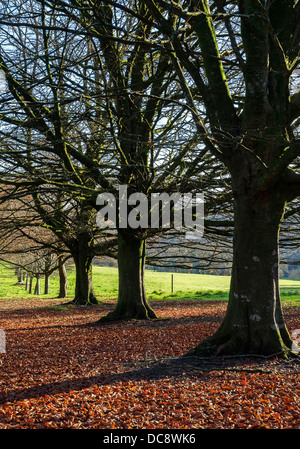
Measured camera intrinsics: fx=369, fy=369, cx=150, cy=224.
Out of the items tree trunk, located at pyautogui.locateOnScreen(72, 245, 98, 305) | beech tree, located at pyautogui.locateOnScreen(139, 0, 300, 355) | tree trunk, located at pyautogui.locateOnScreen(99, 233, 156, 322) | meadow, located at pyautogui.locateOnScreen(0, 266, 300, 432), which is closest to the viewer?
meadow, located at pyautogui.locateOnScreen(0, 266, 300, 432)

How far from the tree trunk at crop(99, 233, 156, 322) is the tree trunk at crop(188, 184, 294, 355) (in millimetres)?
5488

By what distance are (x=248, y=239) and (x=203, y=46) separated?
11.2ft

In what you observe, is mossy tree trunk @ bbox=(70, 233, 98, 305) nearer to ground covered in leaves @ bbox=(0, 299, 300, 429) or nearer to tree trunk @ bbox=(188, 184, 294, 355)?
ground covered in leaves @ bbox=(0, 299, 300, 429)

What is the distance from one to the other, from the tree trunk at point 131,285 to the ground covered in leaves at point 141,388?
10.5 feet

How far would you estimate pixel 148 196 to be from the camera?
1082 centimetres

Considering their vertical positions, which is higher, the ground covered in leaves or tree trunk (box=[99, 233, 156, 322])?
tree trunk (box=[99, 233, 156, 322])

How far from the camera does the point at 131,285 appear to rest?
11.6m

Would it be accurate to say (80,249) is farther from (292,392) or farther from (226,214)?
(292,392)

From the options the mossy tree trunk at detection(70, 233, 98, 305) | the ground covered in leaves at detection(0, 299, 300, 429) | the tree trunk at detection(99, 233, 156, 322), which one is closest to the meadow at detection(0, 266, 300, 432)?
the ground covered in leaves at detection(0, 299, 300, 429)

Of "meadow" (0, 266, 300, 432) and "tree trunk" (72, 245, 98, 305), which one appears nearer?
"meadow" (0, 266, 300, 432)

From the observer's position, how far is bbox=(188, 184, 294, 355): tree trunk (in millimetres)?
5910

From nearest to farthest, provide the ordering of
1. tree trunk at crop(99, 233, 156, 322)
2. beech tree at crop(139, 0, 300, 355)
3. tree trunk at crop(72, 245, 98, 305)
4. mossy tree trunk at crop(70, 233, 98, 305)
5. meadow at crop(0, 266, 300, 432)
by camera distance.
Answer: meadow at crop(0, 266, 300, 432) < beech tree at crop(139, 0, 300, 355) < tree trunk at crop(99, 233, 156, 322) < mossy tree trunk at crop(70, 233, 98, 305) < tree trunk at crop(72, 245, 98, 305)
